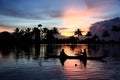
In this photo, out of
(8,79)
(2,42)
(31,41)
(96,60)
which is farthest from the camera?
(31,41)

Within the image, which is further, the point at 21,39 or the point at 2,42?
the point at 21,39

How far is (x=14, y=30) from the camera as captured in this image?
184m

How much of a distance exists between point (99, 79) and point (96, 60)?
2439cm

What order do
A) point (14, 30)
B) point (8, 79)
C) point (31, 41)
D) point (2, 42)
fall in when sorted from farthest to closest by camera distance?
point (31, 41), point (14, 30), point (2, 42), point (8, 79)

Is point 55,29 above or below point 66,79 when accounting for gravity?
above

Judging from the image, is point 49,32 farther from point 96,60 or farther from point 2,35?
point 96,60

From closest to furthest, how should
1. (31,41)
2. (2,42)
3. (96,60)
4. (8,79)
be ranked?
(8,79) < (96,60) < (2,42) < (31,41)

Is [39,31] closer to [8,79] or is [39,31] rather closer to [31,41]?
[31,41]

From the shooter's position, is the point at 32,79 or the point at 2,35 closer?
the point at 32,79

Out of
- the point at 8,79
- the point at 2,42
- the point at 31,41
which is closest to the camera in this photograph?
the point at 8,79

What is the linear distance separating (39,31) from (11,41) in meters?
22.3

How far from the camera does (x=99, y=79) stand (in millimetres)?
28375

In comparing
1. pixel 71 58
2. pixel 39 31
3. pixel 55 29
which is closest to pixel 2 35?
pixel 39 31

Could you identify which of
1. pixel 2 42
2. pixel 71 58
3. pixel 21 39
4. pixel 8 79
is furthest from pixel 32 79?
pixel 21 39
